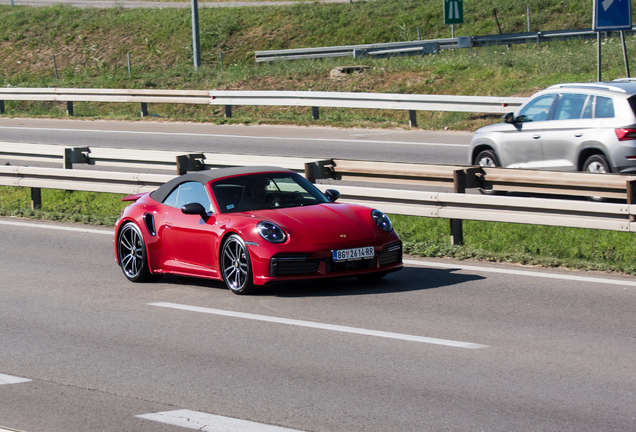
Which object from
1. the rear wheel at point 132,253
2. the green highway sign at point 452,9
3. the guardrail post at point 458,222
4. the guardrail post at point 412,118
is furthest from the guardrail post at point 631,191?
the green highway sign at point 452,9

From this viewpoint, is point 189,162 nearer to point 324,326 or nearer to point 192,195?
point 192,195

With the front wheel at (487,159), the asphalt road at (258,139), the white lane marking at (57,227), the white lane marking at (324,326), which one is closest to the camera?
the white lane marking at (324,326)

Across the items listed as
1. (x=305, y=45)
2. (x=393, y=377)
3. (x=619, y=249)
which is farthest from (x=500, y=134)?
(x=305, y=45)

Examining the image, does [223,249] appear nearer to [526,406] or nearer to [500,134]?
[526,406]

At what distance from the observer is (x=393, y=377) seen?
6285 millimetres

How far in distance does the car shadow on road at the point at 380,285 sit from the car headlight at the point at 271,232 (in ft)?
1.63

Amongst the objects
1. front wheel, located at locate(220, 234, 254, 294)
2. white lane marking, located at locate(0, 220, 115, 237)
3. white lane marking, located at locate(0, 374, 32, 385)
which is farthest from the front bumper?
white lane marking, located at locate(0, 220, 115, 237)

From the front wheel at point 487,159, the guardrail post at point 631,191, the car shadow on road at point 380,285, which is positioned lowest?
the car shadow on road at point 380,285

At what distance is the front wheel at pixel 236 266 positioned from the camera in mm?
8984

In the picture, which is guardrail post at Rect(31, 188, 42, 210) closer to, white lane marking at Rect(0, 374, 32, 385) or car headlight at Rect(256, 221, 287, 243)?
car headlight at Rect(256, 221, 287, 243)

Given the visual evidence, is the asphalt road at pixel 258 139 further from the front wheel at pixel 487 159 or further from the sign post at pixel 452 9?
the sign post at pixel 452 9

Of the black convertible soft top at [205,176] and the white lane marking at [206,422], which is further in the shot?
the black convertible soft top at [205,176]

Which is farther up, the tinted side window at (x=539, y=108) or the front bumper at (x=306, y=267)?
the tinted side window at (x=539, y=108)

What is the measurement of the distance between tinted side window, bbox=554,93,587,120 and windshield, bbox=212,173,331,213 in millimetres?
5079
